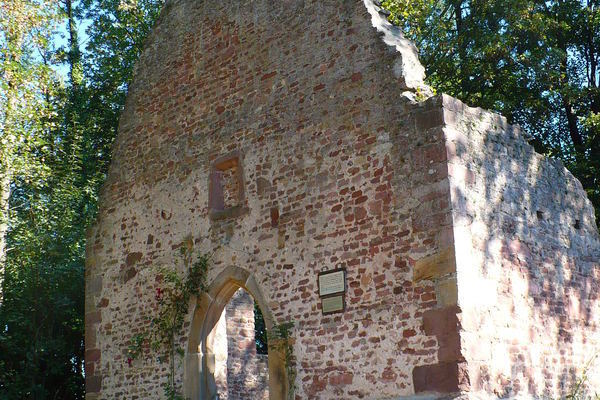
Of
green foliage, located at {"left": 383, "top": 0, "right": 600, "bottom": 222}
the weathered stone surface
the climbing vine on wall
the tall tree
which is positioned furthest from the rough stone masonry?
green foliage, located at {"left": 383, "top": 0, "right": 600, "bottom": 222}

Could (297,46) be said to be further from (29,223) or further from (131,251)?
(29,223)

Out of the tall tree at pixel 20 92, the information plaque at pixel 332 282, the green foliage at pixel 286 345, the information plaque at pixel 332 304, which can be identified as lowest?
the green foliage at pixel 286 345

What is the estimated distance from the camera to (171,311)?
11977mm

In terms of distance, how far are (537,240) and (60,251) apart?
8.85m

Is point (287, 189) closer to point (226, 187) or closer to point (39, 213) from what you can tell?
point (226, 187)

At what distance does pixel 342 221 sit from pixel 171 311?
3051 mm

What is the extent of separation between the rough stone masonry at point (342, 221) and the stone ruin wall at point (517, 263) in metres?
0.03

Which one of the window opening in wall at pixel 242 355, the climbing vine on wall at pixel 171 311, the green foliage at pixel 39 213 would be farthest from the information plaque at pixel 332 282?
the green foliage at pixel 39 213

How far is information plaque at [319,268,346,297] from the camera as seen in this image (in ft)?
33.2

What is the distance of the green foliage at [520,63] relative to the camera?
1778 cm

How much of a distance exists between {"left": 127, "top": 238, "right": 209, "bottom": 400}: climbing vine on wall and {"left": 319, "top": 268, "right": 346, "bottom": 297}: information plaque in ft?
6.74

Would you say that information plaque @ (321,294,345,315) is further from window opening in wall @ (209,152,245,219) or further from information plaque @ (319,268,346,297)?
window opening in wall @ (209,152,245,219)

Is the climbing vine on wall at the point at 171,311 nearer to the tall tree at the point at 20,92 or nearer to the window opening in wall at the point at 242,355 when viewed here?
the window opening in wall at the point at 242,355

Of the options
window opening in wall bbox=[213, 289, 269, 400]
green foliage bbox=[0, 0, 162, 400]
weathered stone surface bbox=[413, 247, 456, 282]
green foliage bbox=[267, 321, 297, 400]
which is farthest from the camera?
green foliage bbox=[0, 0, 162, 400]
